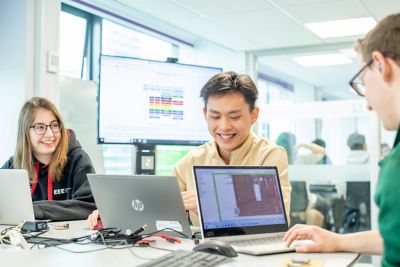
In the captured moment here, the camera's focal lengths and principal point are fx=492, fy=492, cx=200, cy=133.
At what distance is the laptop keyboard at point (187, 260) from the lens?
4.00ft

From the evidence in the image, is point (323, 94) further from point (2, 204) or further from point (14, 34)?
point (2, 204)

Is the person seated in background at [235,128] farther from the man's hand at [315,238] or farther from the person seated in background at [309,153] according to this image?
the person seated in background at [309,153]

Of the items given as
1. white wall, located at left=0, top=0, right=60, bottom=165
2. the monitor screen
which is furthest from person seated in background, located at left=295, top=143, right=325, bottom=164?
white wall, located at left=0, top=0, right=60, bottom=165

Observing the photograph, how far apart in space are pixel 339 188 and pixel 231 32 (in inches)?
A: 71.0

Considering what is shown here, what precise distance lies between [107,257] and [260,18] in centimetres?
332

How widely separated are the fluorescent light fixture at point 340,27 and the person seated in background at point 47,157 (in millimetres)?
2767

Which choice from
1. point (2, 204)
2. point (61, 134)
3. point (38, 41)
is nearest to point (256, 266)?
point (2, 204)

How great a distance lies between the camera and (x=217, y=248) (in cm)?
138

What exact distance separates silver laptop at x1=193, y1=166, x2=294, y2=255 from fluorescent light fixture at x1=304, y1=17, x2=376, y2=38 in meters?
3.17

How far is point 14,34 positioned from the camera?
10.3 ft

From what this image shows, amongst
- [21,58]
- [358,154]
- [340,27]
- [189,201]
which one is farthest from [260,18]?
[189,201]

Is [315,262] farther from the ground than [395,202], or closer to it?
closer to it

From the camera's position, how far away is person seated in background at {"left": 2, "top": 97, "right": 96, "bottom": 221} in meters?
2.50

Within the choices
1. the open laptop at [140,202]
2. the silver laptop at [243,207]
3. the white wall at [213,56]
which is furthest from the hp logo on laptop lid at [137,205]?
the white wall at [213,56]
